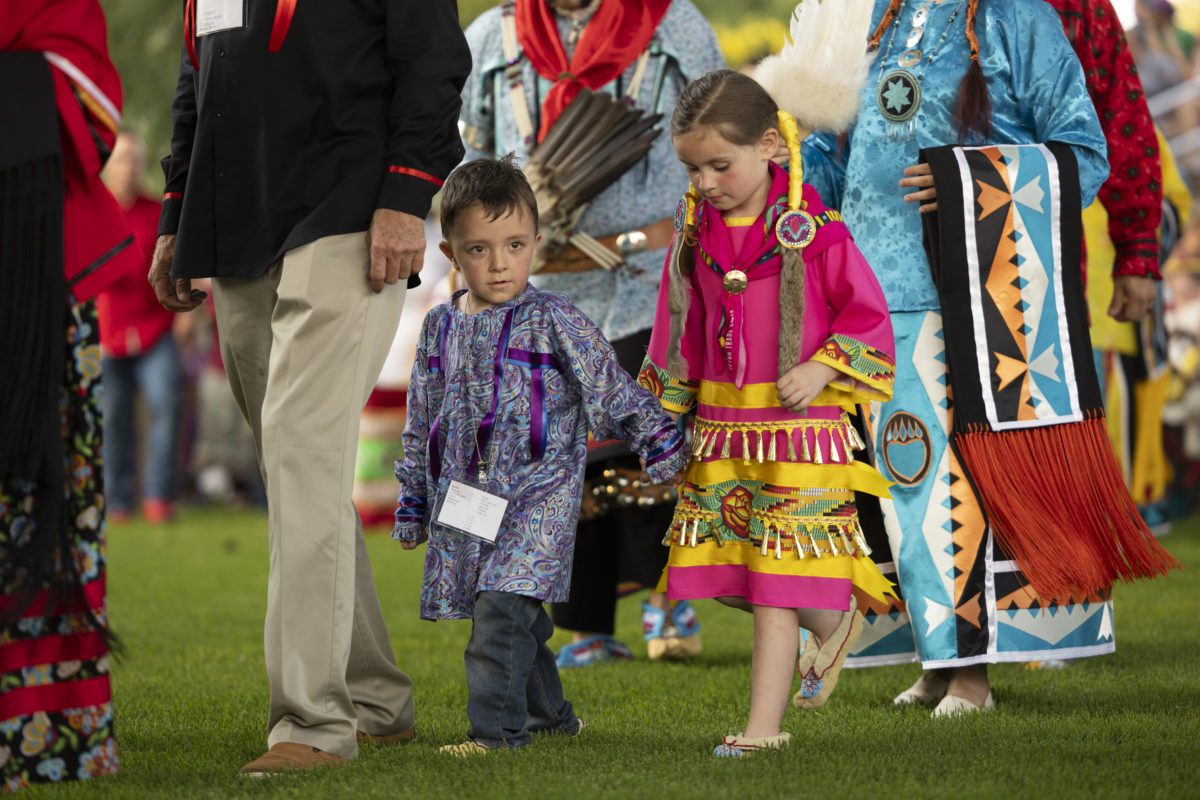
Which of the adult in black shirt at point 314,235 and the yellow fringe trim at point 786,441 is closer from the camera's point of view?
the adult in black shirt at point 314,235

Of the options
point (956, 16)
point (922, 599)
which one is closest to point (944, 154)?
point (956, 16)

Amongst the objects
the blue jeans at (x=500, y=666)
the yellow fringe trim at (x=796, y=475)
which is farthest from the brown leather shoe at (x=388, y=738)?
the yellow fringe trim at (x=796, y=475)

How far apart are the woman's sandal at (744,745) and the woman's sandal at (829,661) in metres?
0.18

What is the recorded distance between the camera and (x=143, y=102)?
47.0 feet

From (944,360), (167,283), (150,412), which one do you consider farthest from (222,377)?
(944,360)

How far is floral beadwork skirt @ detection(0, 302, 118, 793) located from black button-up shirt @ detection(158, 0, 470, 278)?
0.40 m

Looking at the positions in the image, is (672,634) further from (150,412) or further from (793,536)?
(150,412)

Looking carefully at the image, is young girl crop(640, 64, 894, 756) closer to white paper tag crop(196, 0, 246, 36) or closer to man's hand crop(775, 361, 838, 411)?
man's hand crop(775, 361, 838, 411)

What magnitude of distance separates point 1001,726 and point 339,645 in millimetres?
1456

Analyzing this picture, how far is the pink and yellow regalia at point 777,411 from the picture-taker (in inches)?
131

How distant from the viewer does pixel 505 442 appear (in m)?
3.46

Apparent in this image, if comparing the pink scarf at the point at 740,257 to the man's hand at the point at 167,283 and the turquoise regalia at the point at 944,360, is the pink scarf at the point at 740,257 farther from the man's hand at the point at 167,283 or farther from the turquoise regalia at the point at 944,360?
the man's hand at the point at 167,283

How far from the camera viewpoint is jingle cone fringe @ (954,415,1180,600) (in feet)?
12.6

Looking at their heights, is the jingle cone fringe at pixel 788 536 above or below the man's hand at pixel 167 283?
below
